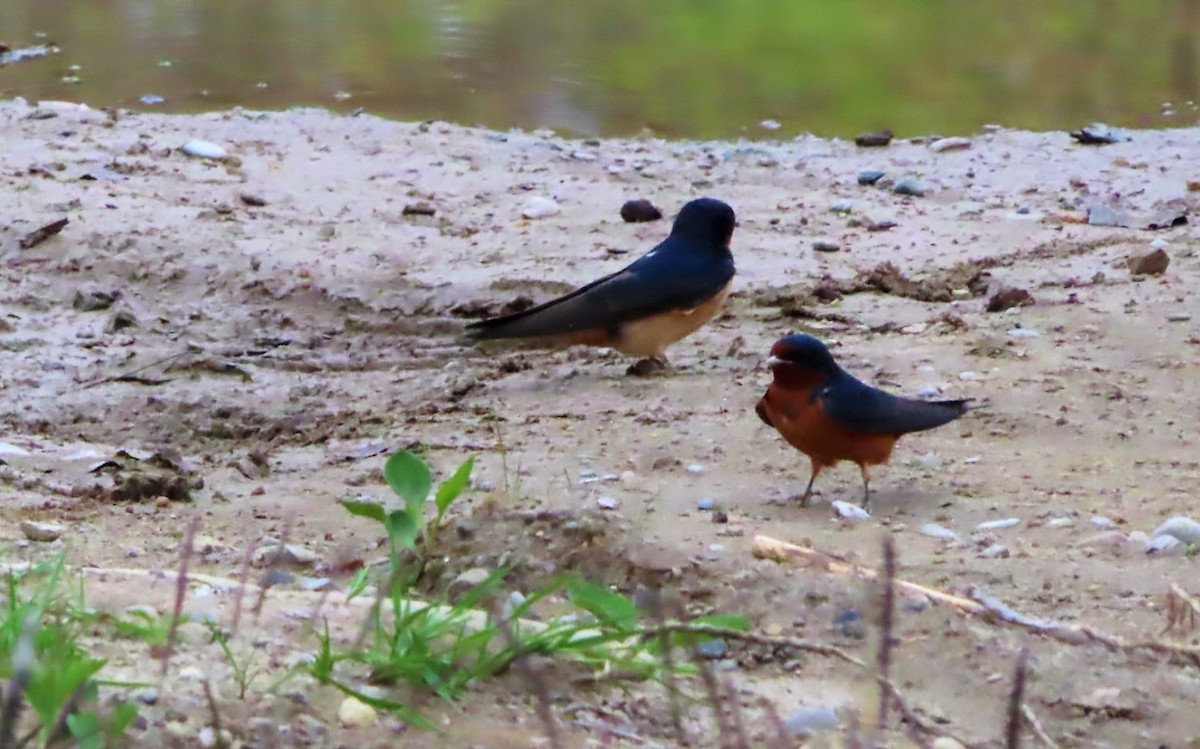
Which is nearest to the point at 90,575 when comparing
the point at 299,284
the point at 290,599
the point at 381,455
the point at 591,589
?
the point at 290,599

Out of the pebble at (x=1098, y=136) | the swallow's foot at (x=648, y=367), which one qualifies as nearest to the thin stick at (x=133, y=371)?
the swallow's foot at (x=648, y=367)

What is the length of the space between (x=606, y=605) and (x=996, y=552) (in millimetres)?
1348

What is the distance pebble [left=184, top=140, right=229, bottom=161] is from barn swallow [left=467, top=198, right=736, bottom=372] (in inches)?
114

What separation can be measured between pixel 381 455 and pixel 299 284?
1907 millimetres

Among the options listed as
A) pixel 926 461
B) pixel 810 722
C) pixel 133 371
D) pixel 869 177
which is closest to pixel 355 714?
pixel 810 722

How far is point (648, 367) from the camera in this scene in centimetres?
591

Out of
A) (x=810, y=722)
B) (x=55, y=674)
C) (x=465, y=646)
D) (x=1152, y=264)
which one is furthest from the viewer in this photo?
(x=1152, y=264)

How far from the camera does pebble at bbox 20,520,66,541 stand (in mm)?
3955

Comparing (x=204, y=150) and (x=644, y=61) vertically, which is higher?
(x=204, y=150)

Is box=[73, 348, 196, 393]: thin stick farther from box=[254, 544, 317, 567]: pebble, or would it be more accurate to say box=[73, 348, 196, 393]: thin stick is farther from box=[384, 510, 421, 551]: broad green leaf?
box=[384, 510, 421, 551]: broad green leaf

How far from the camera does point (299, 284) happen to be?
22.0ft

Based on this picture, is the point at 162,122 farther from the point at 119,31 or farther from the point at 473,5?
the point at 473,5

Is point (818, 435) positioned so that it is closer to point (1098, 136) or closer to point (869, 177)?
point (869, 177)

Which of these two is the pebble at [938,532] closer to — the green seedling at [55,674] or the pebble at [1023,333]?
the pebble at [1023,333]
